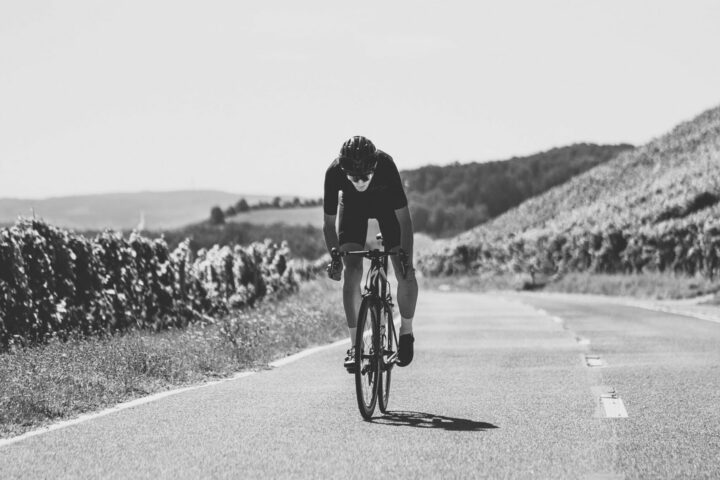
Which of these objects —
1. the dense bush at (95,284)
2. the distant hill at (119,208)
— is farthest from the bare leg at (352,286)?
the distant hill at (119,208)

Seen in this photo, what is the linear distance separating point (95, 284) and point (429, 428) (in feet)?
29.7

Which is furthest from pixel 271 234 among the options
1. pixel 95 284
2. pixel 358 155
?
pixel 358 155

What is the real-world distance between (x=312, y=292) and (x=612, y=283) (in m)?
18.0

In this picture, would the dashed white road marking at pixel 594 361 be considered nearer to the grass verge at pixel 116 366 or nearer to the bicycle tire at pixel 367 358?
the grass verge at pixel 116 366

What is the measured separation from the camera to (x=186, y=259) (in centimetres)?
1967

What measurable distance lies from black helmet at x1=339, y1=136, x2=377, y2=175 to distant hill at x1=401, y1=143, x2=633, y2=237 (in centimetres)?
14503

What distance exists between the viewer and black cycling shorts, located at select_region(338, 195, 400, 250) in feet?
27.5

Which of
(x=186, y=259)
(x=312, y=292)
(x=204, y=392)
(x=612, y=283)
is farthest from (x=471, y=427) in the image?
(x=612, y=283)

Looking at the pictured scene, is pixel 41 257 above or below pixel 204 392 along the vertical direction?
above

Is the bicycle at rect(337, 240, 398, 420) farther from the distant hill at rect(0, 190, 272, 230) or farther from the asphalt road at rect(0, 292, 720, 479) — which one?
the distant hill at rect(0, 190, 272, 230)

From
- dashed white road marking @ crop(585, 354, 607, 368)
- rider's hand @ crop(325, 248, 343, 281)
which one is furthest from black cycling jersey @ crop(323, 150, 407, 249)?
dashed white road marking @ crop(585, 354, 607, 368)

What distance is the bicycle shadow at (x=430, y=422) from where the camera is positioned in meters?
7.77

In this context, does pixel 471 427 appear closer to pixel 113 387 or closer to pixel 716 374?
pixel 113 387

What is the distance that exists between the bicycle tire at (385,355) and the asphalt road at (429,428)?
0.17 metres
